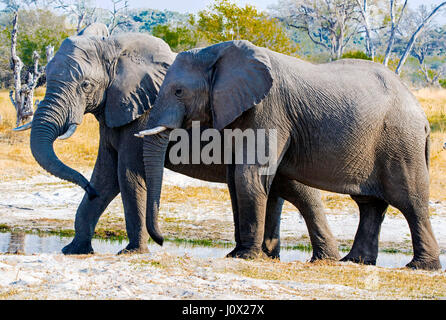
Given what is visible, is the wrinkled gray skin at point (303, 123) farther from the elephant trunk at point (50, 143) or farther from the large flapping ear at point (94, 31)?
the large flapping ear at point (94, 31)

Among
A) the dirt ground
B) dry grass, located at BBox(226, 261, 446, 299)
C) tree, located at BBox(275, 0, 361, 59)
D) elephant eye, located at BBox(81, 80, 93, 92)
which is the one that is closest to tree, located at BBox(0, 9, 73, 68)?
tree, located at BBox(275, 0, 361, 59)

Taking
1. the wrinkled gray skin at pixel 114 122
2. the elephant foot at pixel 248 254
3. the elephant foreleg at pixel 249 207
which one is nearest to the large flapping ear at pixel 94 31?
the wrinkled gray skin at pixel 114 122

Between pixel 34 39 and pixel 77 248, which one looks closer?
pixel 77 248

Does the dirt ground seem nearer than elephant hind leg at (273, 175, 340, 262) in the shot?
Yes

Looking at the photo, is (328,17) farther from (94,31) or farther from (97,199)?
(97,199)

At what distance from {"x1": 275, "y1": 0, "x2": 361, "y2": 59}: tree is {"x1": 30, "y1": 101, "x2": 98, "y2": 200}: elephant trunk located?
954 inches

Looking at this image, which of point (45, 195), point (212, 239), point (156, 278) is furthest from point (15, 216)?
point (156, 278)

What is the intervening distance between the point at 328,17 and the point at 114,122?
29060 mm

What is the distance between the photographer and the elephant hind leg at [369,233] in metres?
7.98

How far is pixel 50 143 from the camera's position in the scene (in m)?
7.50

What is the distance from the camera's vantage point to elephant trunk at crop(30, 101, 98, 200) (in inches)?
289

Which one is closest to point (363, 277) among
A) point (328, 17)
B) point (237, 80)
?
point (237, 80)

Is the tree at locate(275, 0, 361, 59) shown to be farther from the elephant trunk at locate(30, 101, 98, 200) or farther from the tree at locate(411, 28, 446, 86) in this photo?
the elephant trunk at locate(30, 101, 98, 200)

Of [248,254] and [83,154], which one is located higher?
[83,154]
